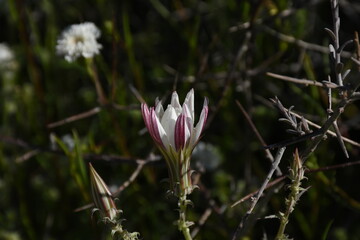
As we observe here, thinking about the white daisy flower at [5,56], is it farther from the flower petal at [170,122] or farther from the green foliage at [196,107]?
the flower petal at [170,122]

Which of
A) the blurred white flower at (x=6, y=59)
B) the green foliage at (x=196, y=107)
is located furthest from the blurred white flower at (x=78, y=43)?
the blurred white flower at (x=6, y=59)

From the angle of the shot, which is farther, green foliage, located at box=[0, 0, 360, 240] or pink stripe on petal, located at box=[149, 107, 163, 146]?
green foliage, located at box=[0, 0, 360, 240]

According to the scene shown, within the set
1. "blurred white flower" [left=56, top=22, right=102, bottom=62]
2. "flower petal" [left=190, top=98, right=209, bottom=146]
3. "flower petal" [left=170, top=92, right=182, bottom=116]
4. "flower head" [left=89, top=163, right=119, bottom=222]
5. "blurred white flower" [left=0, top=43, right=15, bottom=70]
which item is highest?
"blurred white flower" [left=0, top=43, right=15, bottom=70]

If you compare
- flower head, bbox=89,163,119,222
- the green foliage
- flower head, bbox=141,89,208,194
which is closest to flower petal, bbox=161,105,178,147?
flower head, bbox=141,89,208,194

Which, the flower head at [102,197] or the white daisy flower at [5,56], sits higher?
the white daisy flower at [5,56]

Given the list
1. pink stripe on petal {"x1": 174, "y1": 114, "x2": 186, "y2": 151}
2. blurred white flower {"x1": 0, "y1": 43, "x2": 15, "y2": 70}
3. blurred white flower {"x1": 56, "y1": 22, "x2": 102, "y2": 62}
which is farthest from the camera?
blurred white flower {"x1": 0, "y1": 43, "x2": 15, "y2": 70}

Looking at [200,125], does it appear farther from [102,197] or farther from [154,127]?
[102,197]

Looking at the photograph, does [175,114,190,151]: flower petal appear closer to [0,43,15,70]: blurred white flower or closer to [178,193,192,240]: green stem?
[178,193,192,240]: green stem
